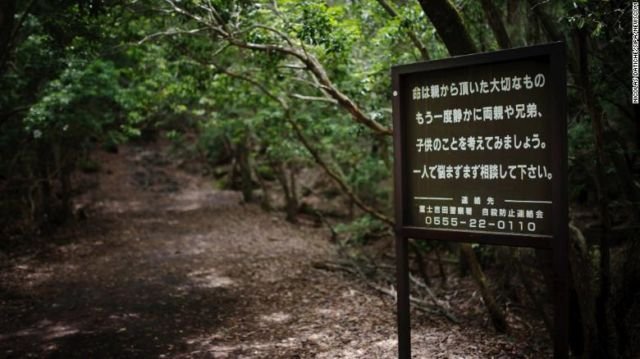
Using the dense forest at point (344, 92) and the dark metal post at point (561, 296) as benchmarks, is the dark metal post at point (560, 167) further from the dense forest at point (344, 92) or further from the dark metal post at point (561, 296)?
the dense forest at point (344, 92)

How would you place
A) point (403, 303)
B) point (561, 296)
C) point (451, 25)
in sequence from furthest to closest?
1. point (451, 25)
2. point (403, 303)
3. point (561, 296)

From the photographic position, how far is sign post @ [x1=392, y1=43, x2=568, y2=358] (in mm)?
3428

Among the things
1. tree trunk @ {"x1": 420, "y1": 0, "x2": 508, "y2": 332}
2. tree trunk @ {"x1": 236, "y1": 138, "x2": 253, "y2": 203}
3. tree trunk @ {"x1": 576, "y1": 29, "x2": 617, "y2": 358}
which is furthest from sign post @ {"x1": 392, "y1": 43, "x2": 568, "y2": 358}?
tree trunk @ {"x1": 236, "y1": 138, "x2": 253, "y2": 203}

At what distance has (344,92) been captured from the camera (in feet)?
29.7

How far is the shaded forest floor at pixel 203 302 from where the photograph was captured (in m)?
6.27

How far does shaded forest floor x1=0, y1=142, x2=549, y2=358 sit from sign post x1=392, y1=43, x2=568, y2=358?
8.49 feet

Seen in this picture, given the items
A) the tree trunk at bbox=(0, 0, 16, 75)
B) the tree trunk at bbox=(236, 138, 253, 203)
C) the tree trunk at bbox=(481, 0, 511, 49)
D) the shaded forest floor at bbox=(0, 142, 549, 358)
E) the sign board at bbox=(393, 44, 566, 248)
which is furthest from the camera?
the tree trunk at bbox=(236, 138, 253, 203)

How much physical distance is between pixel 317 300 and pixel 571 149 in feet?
16.4

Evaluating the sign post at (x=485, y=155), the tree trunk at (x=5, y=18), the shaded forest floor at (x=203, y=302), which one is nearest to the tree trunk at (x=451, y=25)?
the sign post at (x=485, y=155)

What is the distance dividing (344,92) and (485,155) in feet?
18.2

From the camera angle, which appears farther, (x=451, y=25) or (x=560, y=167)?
(x=451, y=25)

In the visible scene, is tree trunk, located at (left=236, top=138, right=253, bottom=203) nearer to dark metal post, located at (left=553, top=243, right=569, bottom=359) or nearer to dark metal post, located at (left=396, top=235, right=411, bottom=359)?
dark metal post, located at (left=396, top=235, right=411, bottom=359)

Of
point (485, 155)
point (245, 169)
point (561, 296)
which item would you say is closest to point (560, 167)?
point (485, 155)

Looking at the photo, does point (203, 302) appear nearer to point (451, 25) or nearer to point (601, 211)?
point (451, 25)
